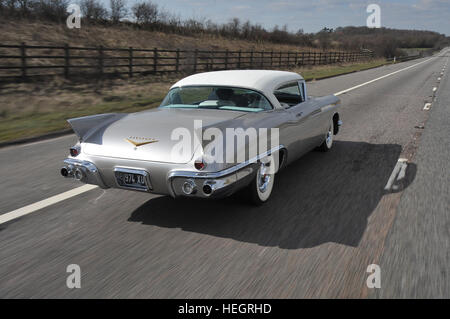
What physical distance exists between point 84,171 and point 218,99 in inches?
72.3

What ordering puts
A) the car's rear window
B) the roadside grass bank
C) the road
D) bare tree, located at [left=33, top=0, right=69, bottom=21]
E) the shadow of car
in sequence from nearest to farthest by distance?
1. the road
2. the shadow of car
3. the car's rear window
4. the roadside grass bank
5. bare tree, located at [left=33, top=0, right=69, bottom=21]

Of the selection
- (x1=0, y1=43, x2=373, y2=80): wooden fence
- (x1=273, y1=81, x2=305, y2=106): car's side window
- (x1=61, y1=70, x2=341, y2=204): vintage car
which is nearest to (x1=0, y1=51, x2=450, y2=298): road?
(x1=61, y1=70, x2=341, y2=204): vintage car

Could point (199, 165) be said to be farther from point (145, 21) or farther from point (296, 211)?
point (145, 21)

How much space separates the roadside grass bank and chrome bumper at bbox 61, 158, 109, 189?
14.9 ft

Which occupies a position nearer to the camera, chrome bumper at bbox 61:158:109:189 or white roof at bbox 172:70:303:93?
chrome bumper at bbox 61:158:109:189

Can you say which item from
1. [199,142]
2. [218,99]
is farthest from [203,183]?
[218,99]

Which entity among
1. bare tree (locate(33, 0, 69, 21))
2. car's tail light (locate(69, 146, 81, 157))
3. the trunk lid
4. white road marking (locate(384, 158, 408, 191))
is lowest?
white road marking (locate(384, 158, 408, 191))

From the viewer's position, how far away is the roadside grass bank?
9.66 metres

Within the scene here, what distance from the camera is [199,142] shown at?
3830 millimetres

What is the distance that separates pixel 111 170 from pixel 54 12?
3216 centimetres

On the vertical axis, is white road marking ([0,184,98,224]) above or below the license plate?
below

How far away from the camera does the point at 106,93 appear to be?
16312 mm

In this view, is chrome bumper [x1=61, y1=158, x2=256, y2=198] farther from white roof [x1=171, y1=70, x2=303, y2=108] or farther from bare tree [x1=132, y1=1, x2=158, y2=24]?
bare tree [x1=132, y1=1, x2=158, y2=24]

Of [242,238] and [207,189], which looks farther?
[242,238]
